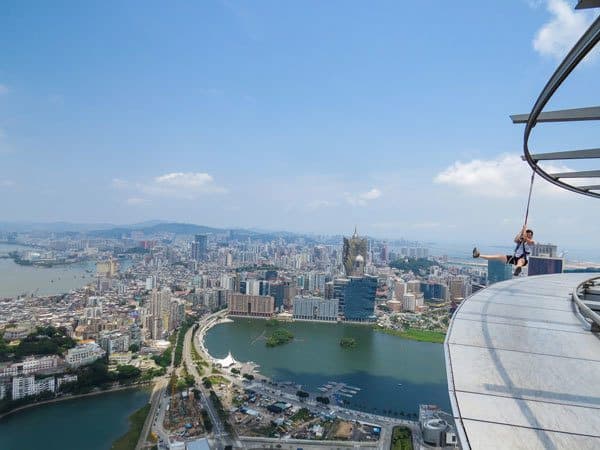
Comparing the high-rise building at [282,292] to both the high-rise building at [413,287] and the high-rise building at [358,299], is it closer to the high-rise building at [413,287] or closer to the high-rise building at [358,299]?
the high-rise building at [358,299]

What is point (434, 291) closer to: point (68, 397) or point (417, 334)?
point (417, 334)

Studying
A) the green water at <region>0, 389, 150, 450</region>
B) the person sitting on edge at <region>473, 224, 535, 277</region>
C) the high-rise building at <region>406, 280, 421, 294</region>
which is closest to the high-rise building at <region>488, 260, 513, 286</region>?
the high-rise building at <region>406, 280, 421, 294</region>

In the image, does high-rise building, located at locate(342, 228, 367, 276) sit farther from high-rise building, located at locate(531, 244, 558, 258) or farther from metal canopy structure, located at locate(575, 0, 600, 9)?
metal canopy structure, located at locate(575, 0, 600, 9)

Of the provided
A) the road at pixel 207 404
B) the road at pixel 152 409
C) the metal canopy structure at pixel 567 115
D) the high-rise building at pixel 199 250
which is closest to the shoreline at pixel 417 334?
the road at pixel 207 404

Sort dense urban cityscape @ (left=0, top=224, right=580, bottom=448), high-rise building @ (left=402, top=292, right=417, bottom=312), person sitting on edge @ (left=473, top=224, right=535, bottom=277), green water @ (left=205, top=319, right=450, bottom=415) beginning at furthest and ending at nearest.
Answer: high-rise building @ (left=402, top=292, right=417, bottom=312)
green water @ (left=205, top=319, right=450, bottom=415)
dense urban cityscape @ (left=0, top=224, right=580, bottom=448)
person sitting on edge @ (left=473, top=224, right=535, bottom=277)

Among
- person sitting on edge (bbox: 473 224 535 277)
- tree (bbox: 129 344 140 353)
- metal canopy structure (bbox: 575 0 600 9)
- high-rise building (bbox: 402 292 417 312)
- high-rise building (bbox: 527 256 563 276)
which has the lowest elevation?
tree (bbox: 129 344 140 353)

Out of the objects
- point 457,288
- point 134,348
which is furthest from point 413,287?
point 134,348
